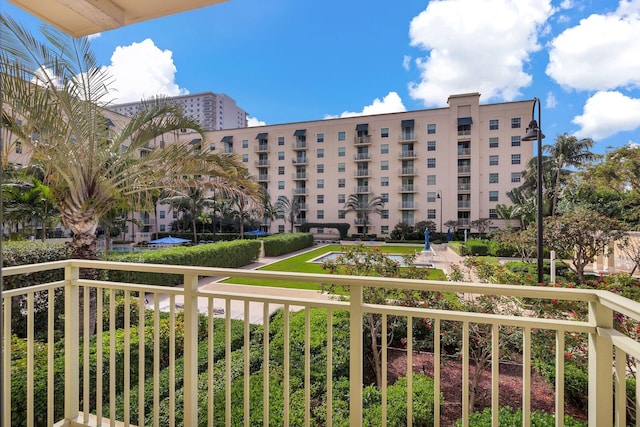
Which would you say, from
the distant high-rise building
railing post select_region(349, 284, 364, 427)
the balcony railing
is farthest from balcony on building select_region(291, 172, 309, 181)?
railing post select_region(349, 284, 364, 427)

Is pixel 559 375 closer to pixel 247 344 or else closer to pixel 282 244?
pixel 247 344

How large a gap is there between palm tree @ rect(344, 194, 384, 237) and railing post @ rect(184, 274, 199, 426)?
30.1 metres

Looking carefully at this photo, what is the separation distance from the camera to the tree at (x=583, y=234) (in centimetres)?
836

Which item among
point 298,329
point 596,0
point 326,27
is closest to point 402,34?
point 326,27

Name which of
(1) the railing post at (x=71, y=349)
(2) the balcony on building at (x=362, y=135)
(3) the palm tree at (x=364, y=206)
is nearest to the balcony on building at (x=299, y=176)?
(3) the palm tree at (x=364, y=206)

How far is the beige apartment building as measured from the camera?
29.2 meters

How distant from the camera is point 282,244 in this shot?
57.3 feet

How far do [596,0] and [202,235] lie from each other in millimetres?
26650

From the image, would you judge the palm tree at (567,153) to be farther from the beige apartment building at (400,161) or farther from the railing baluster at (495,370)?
the railing baluster at (495,370)

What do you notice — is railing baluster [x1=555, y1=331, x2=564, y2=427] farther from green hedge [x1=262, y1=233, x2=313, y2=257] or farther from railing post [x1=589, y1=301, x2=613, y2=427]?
green hedge [x1=262, y1=233, x2=313, y2=257]

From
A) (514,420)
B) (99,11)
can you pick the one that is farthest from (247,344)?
(99,11)

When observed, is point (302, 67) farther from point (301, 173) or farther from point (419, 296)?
point (301, 173)

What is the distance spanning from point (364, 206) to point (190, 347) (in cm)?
3063

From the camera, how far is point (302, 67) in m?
13.6
